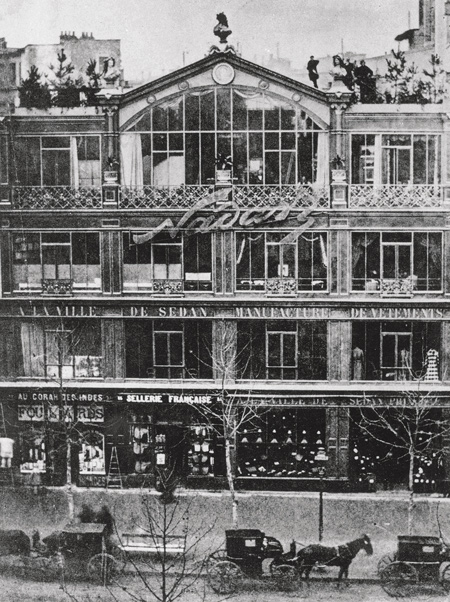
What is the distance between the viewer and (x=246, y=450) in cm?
2986

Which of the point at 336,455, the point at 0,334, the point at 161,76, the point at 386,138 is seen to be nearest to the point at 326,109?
the point at 386,138

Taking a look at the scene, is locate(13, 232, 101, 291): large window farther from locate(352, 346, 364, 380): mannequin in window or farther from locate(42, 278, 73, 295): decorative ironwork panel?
locate(352, 346, 364, 380): mannequin in window

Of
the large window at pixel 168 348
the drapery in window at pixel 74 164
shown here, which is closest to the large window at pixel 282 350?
the large window at pixel 168 348

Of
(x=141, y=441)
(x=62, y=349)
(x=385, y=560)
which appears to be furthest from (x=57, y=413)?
(x=385, y=560)

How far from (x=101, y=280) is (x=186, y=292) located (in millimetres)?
3081

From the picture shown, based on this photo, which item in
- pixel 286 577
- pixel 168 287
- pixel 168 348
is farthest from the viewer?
pixel 168 348

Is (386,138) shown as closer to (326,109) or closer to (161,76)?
(326,109)

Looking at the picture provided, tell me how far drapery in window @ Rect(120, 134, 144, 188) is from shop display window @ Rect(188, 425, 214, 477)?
9.11 m

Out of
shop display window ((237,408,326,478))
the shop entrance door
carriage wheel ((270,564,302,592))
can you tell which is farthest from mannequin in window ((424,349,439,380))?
carriage wheel ((270,564,302,592))

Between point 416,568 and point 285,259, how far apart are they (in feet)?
36.9

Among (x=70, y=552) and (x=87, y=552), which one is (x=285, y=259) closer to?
(x=87, y=552)

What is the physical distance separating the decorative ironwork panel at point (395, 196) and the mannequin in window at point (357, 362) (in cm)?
527
